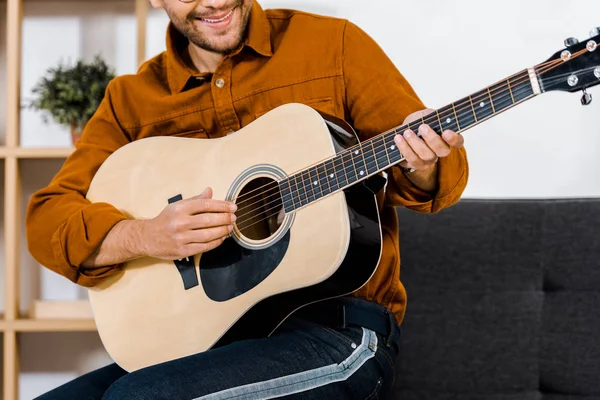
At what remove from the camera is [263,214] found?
4.28 feet

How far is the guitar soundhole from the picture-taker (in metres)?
1.29

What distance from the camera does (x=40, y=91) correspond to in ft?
7.22

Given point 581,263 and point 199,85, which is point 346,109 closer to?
point 199,85

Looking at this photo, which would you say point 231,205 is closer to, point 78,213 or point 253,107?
point 253,107

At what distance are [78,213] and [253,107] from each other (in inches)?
Answer: 16.5

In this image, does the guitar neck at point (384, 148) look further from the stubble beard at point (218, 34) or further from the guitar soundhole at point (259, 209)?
the stubble beard at point (218, 34)

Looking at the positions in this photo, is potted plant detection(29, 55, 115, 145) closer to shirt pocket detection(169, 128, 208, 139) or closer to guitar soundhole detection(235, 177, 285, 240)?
shirt pocket detection(169, 128, 208, 139)

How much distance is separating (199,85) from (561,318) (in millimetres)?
1009

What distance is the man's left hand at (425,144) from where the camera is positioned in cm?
111

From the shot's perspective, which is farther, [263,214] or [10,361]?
[10,361]

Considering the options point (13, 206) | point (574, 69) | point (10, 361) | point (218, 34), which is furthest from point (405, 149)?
point (10, 361)

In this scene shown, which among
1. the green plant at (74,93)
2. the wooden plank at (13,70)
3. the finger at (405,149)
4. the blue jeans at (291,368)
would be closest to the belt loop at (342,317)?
the blue jeans at (291,368)

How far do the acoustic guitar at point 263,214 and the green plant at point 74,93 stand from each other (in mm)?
703

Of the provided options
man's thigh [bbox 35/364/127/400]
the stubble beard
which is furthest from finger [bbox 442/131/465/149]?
man's thigh [bbox 35/364/127/400]
